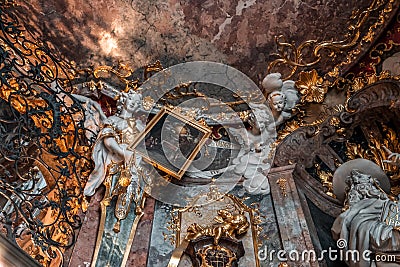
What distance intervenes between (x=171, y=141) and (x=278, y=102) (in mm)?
1425

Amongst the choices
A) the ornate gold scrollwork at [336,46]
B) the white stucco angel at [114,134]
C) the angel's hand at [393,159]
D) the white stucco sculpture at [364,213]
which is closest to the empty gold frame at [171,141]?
the white stucco angel at [114,134]

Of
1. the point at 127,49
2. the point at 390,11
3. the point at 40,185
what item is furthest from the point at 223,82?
the point at 40,185

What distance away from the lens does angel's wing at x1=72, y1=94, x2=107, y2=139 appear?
6.28 meters

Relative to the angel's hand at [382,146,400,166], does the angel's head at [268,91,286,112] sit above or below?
above

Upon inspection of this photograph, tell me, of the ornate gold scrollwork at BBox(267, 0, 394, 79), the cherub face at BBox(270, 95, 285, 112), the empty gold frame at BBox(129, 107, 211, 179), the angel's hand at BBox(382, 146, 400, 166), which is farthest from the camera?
the ornate gold scrollwork at BBox(267, 0, 394, 79)

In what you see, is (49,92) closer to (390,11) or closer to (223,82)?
(223,82)

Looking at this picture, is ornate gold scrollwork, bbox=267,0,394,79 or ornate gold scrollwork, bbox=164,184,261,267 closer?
ornate gold scrollwork, bbox=164,184,261,267

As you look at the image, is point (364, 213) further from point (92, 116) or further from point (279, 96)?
point (92, 116)

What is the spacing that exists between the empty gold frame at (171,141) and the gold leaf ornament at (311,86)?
4.29ft

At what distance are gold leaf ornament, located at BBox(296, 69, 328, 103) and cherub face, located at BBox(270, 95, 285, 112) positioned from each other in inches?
10.7

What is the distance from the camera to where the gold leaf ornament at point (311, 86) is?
666 cm

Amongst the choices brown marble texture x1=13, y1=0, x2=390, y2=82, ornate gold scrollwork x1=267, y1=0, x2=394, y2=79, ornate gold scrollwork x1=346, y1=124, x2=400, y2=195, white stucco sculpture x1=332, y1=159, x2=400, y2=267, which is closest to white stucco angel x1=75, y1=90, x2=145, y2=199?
brown marble texture x1=13, y1=0, x2=390, y2=82

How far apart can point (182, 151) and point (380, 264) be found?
114 inches

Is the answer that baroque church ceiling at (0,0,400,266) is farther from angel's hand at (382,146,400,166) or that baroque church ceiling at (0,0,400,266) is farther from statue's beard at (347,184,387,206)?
statue's beard at (347,184,387,206)
